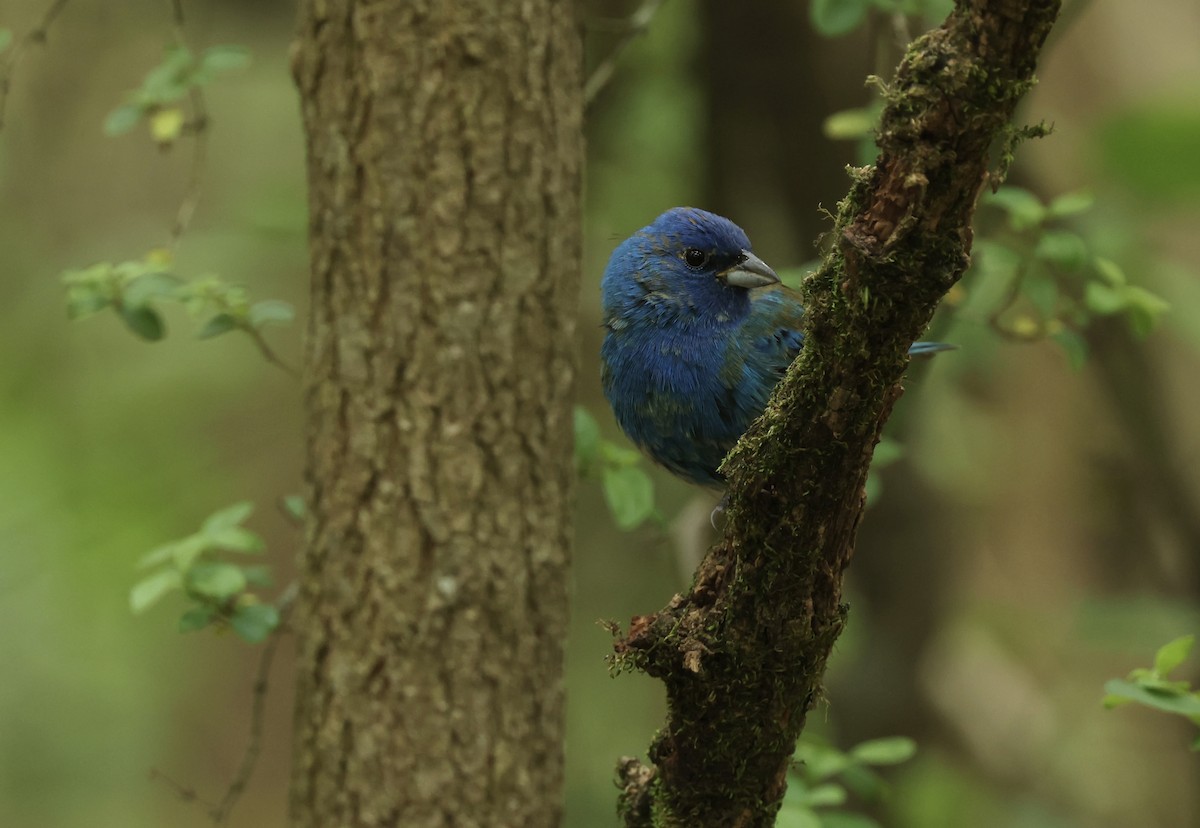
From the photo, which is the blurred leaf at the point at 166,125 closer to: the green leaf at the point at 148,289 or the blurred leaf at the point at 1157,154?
the green leaf at the point at 148,289

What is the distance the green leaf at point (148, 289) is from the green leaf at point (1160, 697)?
235 cm

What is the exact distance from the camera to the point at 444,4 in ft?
11.2

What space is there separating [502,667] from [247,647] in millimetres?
7298

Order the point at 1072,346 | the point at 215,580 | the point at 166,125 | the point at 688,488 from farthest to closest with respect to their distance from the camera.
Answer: the point at 688,488 → the point at 166,125 → the point at 1072,346 → the point at 215,580

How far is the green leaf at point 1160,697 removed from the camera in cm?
244

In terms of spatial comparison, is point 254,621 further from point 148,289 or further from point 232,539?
point 148,289

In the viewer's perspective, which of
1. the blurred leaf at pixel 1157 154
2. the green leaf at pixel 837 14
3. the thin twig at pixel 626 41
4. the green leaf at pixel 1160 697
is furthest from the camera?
the blurred leaf at pixel 1157 154

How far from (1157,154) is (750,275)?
93.0 inches

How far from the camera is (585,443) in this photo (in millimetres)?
3637

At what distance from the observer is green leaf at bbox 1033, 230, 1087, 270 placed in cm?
334

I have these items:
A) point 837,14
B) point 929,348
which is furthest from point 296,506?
point 837,14

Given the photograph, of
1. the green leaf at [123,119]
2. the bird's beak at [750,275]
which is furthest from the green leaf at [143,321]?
the bird's beak at [750,275]

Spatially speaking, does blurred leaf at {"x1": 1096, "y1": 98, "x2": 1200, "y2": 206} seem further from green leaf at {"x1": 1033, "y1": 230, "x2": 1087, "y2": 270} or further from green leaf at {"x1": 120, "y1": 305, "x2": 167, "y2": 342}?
green leaf at {"x1": 120, "y1": 305, "x2": 167, "y2": 342}

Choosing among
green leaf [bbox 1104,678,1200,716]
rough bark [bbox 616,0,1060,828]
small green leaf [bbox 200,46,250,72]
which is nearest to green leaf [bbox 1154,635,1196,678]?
green leaf [bbox 1104,678,1200,716]
